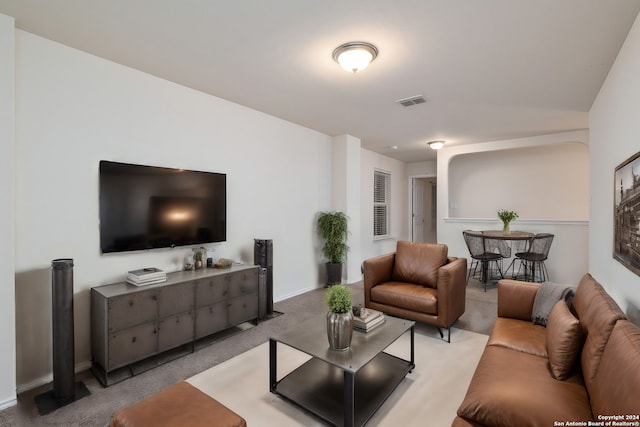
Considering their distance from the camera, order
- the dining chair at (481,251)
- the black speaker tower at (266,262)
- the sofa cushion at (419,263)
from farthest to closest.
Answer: the dining chair at (481,251)
the black speaker tower at (266,262)
the sofa cushion at (419,263)

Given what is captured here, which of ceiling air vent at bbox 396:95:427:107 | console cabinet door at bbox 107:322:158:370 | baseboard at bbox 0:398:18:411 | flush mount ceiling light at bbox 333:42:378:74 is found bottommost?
baseboard at bbox 0:398:18:411

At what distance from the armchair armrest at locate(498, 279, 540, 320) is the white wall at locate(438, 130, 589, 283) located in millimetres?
3574

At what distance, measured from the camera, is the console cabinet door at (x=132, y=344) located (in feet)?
7.59

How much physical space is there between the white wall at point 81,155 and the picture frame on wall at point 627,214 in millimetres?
3488

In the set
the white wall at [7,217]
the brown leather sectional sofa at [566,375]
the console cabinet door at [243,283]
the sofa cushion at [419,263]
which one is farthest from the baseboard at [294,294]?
the brown leather sectional sofa at [566,375]

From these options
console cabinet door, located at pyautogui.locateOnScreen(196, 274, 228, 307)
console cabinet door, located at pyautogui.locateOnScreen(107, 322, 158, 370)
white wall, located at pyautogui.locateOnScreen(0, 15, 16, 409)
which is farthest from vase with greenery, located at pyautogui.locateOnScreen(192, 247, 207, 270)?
white wall, located at pyautogui.locateOnScreen(0, 15, 16, 409)

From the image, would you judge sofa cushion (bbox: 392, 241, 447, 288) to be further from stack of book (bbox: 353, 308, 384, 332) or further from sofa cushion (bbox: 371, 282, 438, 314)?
stack of book (bbox: 353, 308, 384, 332)

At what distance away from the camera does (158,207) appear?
2.93m

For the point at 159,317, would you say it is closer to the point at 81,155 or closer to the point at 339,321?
the point at 81,155

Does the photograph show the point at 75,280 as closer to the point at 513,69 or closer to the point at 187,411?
the point at 187,411

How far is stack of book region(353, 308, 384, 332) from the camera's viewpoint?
225 centimetres

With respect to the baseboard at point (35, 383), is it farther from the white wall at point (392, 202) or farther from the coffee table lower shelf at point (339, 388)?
the white wall at point (392, 202)

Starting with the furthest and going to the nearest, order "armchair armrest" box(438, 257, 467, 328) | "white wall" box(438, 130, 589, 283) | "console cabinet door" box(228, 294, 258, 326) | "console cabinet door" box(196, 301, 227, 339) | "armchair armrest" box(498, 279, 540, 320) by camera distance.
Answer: "white wall" box(438, 130, 589, 283) < "console cabinet door" box(228, 294, 258, 326) < "armchair armrest" box(438, 257, 467, 328) < "console cabinet door" box(196, 301, 227, 339) < "armchair armrest" box(498, 279, 540, 320)

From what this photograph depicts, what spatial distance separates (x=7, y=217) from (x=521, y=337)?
11.6 ft
